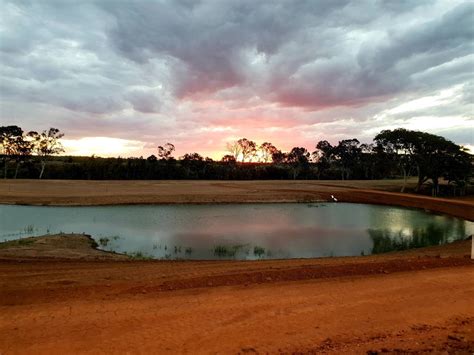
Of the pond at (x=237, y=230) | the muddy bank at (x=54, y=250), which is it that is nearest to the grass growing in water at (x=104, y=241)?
the pond at (x=237, y=230)

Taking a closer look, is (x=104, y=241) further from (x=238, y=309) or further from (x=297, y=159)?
(x=297, y=159)

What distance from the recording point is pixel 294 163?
451ft

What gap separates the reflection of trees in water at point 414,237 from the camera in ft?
90.2

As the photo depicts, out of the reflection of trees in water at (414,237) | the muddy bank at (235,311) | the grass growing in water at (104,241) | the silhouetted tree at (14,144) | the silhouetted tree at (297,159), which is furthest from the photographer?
the silhouetted tree at (297,159)

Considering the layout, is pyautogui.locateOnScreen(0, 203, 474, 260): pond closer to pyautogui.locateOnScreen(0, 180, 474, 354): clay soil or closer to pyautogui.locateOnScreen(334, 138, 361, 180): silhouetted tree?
pyautogui.locateOnScreen(0, 180, 474, 354): clay soil

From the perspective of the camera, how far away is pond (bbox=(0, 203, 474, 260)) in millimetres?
24406

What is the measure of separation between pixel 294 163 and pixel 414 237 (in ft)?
349

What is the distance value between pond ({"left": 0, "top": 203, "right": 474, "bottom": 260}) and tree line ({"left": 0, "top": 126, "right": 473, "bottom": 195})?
1018 inches

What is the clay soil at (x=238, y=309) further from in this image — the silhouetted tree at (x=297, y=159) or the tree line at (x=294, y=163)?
the silhouetted tree at (x=297, y=159)

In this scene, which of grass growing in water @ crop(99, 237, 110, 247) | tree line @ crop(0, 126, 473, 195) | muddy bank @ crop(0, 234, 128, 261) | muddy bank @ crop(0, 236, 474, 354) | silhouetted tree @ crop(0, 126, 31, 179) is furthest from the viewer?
silhouetted tree @ crop(0, 126, 31, 179)

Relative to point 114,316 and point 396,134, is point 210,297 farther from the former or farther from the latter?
point 396,134

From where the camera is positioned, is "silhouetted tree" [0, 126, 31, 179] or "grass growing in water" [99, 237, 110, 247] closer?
"grass growing in water" [99, 237, 110, 247]

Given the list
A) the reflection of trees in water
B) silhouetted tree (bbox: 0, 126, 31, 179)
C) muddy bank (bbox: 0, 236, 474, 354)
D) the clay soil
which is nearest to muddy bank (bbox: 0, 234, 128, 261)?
the clay soil

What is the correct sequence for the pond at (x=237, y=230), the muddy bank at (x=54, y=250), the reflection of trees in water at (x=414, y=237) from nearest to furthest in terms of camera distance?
the muddy bank at (x=54, y=250) < the pond at (x=237, y=230) < the reflection of trees in water at (x=414, y=237)
